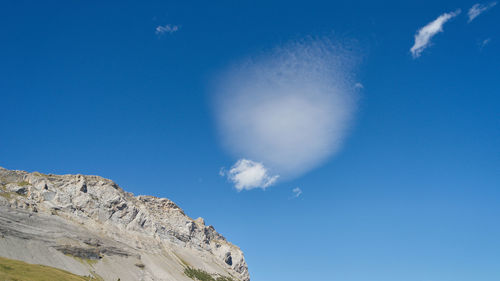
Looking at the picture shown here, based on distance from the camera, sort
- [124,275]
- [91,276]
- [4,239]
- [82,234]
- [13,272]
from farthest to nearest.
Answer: [82,234] < [124,275] < [91,276] < [4,239] < [13,272]

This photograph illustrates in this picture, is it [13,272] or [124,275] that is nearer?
[13,272]

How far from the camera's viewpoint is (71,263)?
161m

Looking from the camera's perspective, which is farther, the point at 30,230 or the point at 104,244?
the point at 104,244

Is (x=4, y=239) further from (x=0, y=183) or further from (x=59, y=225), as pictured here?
(x=0, y=183)

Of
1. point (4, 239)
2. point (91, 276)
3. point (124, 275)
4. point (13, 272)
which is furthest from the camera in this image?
point (124, 275)

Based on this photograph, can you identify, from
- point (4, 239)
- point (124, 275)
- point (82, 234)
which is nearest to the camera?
point (4, 239)

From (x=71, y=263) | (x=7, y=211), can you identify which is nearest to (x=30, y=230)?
(x=7, y=211)

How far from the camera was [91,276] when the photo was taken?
157125 millimetres

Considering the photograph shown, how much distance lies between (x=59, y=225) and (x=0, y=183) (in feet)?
160

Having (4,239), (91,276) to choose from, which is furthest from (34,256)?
(91,276)

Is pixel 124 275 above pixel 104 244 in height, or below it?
below

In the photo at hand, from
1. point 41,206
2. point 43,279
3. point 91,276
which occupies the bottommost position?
point 43,279

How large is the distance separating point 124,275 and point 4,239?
2380 inches

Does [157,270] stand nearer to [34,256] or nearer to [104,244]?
[104,244]
